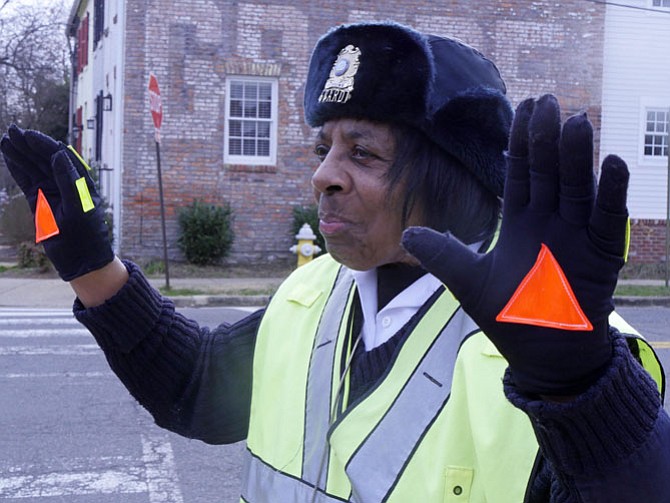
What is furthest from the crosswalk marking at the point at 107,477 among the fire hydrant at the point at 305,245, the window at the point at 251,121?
the window at the point at 251,121

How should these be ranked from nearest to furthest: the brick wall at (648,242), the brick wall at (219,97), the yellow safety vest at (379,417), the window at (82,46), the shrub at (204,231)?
1. the yellow safety vest at (379,417)
2. the shrub at (204,231)
3. the brick wall at (219,97)
4. the brick wall at (648,242)
5. the window at (82,46)

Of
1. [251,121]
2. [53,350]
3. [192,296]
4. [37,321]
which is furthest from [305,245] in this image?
[53,350]

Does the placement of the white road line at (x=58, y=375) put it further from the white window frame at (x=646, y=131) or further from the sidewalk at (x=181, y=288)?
the white window frame at (x=646, y=131)

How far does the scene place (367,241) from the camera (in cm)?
171

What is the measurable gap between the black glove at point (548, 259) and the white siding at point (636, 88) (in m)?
16.6

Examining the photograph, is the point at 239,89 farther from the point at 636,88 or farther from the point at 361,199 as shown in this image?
the point at 361,199

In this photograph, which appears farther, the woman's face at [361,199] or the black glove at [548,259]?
the woman's face at [361,199]

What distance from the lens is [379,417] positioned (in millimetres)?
1528

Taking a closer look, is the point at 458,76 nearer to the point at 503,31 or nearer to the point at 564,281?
the point at 564,281

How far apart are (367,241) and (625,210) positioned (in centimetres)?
67

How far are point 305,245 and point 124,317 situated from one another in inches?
491

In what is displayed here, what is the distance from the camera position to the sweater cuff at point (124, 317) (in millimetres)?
1886

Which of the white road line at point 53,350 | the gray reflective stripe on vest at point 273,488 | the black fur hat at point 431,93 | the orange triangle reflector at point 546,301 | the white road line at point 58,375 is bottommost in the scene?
the white road line at point 53,350

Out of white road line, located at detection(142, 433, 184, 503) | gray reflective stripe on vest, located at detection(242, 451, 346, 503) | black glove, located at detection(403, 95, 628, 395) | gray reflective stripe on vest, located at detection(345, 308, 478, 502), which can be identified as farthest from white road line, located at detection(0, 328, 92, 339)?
black glove, located at detection(403, 95, 628, 395)
